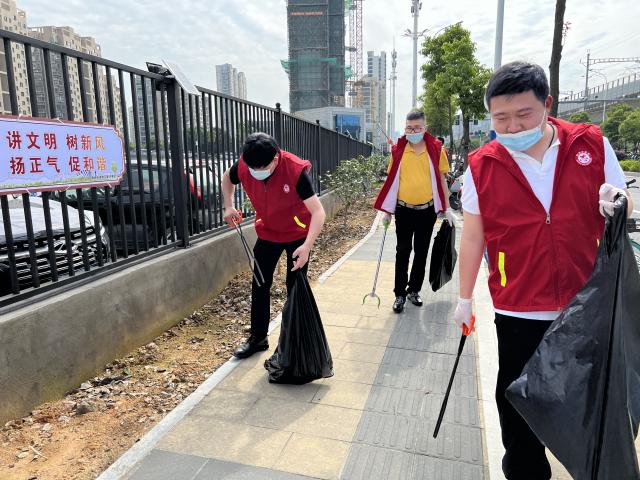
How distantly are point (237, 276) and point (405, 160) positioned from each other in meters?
2.57

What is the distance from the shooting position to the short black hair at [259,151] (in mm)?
3293

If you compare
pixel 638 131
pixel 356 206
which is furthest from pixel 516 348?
pixel 638 131

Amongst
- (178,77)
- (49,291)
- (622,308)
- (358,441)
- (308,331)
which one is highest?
(178,77)

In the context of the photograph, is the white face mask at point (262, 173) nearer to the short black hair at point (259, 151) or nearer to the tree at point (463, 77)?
the short black hair at point (259, 151)

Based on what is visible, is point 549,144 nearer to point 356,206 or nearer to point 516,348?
point 516,348

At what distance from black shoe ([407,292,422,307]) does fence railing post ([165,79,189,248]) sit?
8.04 feet

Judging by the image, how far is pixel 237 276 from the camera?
5996 millimetres

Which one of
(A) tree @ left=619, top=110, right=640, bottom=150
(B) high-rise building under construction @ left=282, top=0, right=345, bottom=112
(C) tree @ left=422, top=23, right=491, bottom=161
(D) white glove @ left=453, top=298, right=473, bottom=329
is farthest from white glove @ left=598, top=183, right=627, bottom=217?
(B) high-rise building under construction @ left=282, top=0, right=345, bottom=112

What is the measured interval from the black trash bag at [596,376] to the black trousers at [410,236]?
312 cm

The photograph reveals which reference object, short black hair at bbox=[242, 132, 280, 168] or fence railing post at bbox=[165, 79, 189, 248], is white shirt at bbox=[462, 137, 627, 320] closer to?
short black hair at bbox=[242, 132, 280, 168]

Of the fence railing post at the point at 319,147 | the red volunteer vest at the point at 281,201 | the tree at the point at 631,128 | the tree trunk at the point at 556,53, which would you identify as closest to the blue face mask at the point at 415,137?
the red volunteer vest at the point at 281,201

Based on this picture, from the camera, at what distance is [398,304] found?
4.95 m

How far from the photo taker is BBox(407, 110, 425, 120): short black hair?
4680mm

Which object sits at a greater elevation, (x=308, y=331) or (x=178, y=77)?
(x=178, y=77)
